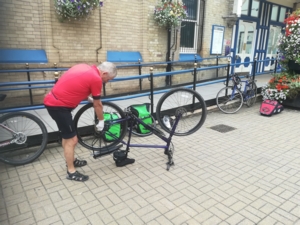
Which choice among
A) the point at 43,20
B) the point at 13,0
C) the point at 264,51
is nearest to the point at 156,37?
the point at 43,20

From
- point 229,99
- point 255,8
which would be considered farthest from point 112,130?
point 255,8

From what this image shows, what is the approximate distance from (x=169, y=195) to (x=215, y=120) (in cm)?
318

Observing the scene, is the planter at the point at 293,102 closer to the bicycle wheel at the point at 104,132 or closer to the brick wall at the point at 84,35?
the brick wall at the point at 84,35

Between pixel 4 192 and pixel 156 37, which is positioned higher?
pixel 156 37

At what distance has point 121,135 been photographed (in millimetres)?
3574

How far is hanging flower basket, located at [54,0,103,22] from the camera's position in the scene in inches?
223

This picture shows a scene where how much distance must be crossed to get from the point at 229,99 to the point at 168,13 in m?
3.25

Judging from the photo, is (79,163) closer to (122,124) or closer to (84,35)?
(122,124)

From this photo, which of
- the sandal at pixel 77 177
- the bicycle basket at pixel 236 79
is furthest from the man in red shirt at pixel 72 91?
the bicycle basket at pixel 236 79

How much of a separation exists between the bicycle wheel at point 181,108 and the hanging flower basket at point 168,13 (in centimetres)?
384

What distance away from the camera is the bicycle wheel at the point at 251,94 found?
657cm

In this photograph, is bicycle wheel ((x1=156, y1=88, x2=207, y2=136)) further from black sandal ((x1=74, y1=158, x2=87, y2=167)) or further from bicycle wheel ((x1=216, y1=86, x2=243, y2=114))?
bicycle wheel ((x1=216, y1=86, x2=243, y2=114))

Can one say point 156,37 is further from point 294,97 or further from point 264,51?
point 264,51

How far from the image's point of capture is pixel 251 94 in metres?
6.69
